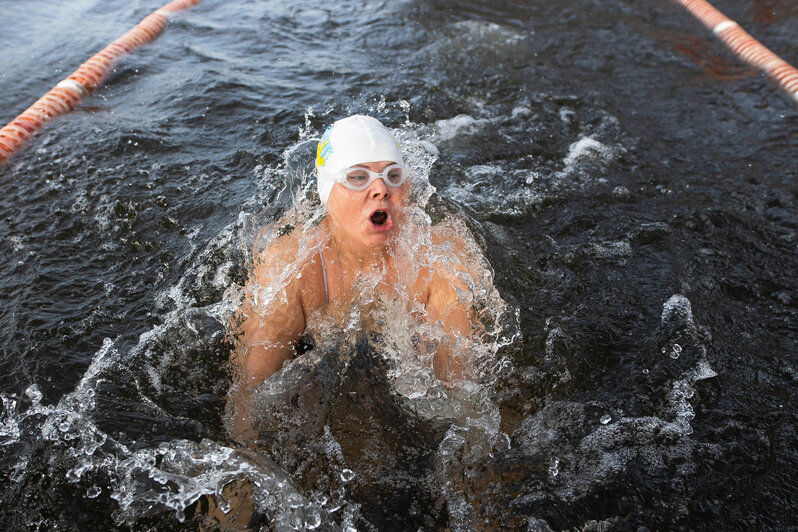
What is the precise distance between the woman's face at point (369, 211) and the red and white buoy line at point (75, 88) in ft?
12.1

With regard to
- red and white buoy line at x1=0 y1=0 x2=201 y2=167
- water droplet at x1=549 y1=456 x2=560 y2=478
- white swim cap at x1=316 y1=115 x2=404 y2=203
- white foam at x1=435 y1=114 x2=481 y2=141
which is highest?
white swim cap at x1=316 y1=115 x2=404 y2=203

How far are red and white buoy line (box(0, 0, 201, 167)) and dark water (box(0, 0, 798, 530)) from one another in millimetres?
212

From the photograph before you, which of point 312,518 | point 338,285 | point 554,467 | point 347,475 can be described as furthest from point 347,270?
point 554,467

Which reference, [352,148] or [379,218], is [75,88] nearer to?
[352,148]

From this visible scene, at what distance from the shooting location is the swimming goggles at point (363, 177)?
9.62ft

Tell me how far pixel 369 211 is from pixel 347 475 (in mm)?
1214

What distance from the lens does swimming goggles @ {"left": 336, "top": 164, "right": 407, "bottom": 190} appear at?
9.62 feet

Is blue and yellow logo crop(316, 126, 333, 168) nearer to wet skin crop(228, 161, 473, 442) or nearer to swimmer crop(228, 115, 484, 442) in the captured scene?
swimmer crop(228, 115, 484, 442)

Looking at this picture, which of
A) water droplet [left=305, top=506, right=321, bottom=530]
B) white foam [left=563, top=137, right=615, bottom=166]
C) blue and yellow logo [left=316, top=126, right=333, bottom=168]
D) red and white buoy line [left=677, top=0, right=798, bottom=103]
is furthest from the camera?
red and white buoy line [left=677, top=0, right=798, bottom=103]

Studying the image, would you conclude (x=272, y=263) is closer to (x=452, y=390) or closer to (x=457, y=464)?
(x=452, y=390)

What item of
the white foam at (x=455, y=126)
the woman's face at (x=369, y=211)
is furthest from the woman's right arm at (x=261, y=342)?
the white foam at (x=455, y=126)

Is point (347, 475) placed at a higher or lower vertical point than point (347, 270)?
lower

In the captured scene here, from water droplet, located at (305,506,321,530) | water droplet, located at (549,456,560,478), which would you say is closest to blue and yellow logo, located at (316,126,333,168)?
water droplet, located at (305,506,321,530)

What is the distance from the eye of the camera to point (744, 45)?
7242 millimetres
